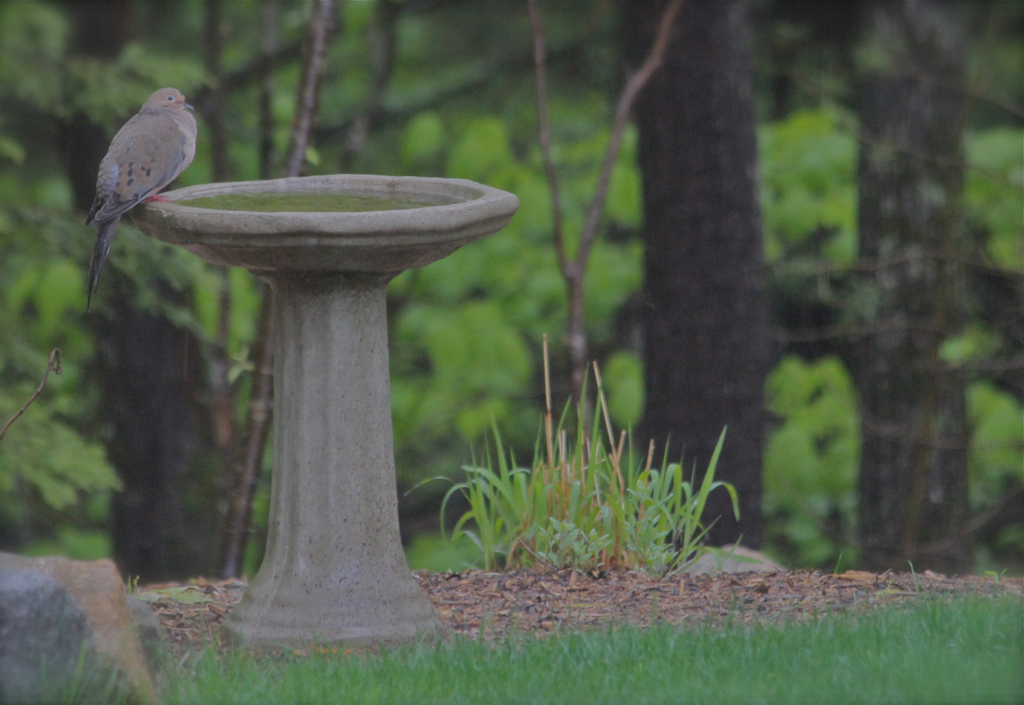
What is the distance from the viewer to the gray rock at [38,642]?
3.02 metres

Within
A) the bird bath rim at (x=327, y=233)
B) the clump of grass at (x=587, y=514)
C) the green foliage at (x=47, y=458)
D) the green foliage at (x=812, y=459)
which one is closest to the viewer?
the bird bath rim at (x=327, y=233)

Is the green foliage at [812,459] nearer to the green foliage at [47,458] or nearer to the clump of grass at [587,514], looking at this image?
the clump of grass at [587,514]

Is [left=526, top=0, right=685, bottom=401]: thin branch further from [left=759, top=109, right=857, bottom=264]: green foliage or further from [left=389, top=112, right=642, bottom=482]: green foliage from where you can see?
[left=759, top=109, right=857, bottom=264]: green foliage

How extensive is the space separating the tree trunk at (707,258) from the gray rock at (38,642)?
394 centimetres

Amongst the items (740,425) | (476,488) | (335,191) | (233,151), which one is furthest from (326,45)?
(233,151)

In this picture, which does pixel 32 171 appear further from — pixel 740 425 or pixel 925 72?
pixel 925 72

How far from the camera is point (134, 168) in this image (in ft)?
13.6

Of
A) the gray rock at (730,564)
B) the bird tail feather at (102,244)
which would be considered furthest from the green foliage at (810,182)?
the bird tail feather at (102,244)

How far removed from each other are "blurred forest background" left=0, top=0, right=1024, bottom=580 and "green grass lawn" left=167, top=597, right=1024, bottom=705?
7.45 feet

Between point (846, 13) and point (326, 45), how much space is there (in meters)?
5.40

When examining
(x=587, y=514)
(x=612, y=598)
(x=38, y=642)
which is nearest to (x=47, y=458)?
(x=587, y=514)

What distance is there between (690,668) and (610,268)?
6078mm

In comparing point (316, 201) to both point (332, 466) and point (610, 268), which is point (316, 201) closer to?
point (332, 466)

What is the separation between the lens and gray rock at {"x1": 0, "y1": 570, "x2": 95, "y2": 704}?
3.02 metres
